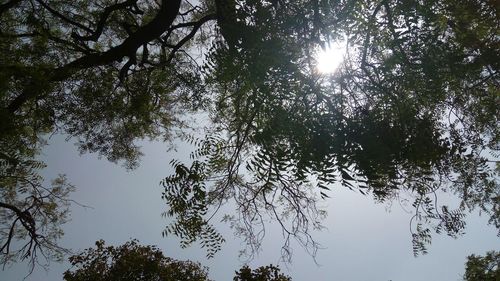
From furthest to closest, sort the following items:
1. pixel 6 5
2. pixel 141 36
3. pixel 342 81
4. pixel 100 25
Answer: pixel 100 25 → pixel 6 5 → pixel 141 36 → pixel 342 81

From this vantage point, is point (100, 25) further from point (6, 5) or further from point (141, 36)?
point (141, 36)

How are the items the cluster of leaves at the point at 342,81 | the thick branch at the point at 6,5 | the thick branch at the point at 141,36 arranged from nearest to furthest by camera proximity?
the cluster of leaves at the point at 342,81 < the thick branch at the point at 141,36 < the thick branch at the point at 6,5

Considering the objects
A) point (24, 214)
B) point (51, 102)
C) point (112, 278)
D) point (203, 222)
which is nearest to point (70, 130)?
point (51, 102)

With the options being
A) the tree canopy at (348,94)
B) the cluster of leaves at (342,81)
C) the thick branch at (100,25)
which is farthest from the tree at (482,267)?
the thick branch at (100,25)

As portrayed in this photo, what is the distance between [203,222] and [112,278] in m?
6.35

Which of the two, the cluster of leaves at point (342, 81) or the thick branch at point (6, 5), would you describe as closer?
the cluster of leaves at point (342, 81)

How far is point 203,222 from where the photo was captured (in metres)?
4.72

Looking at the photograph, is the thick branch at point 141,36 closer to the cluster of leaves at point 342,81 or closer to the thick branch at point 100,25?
the thick branch at point 100,25

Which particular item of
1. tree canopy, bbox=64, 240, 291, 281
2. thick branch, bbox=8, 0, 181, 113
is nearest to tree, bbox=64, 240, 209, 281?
tree canopy, bbox=64, 240, 291, 281

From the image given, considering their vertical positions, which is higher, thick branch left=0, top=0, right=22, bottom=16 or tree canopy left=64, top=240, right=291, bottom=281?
thick branch left=0, top=0, right=22, bottom=16

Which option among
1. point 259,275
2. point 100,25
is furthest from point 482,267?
point 100,25

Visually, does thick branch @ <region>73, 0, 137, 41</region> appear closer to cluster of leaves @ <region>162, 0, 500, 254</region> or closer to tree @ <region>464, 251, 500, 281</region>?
cluster of leaves @ <region>162, 0, 500, 254</region>

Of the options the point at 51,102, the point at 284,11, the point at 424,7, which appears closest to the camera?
the point at 424,7

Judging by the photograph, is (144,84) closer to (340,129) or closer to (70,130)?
(70,130)
